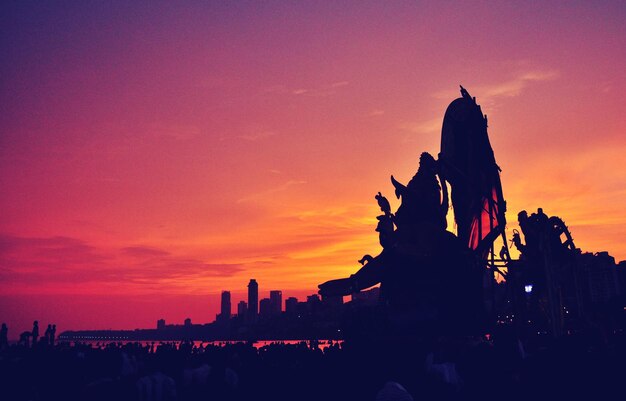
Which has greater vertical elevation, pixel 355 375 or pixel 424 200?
pixel 424 200

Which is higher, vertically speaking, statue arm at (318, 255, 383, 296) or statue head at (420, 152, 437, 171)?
statue head at (420, 152, 437, 171)

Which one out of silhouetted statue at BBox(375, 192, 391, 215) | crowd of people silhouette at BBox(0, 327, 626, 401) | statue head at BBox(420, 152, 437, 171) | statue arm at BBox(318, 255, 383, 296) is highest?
statue head at BBox(420, 152, 437, 171)

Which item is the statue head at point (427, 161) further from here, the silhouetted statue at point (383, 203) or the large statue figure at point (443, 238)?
the silhouetted statue at point (383, 203)

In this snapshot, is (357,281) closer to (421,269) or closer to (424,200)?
(421,269)

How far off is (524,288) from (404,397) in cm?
2124

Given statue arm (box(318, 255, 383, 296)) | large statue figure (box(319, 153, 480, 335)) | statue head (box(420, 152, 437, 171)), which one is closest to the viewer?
large statue figure (box(319, 153, 480, 335))

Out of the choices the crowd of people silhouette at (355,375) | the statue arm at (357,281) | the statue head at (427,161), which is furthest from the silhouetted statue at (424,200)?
the crowd of people silhouette at (355,375)

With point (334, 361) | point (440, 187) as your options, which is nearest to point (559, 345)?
point (334, 361)

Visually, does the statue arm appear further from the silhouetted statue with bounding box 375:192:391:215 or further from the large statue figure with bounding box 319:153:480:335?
the silhouetted statue with bounding box 375:192:391:215

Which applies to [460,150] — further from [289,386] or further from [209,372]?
[209,372]

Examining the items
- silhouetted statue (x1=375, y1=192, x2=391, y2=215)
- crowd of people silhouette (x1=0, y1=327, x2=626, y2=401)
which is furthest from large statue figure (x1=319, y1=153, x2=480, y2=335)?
crowd of people silhouette (x1=0, y1=327, x2=626, y2=401)

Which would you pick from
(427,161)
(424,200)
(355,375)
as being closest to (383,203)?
(424,200)

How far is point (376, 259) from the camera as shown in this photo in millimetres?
28375

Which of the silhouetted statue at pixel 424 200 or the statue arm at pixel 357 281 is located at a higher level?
the silhouetted statue at pixel 424 200
